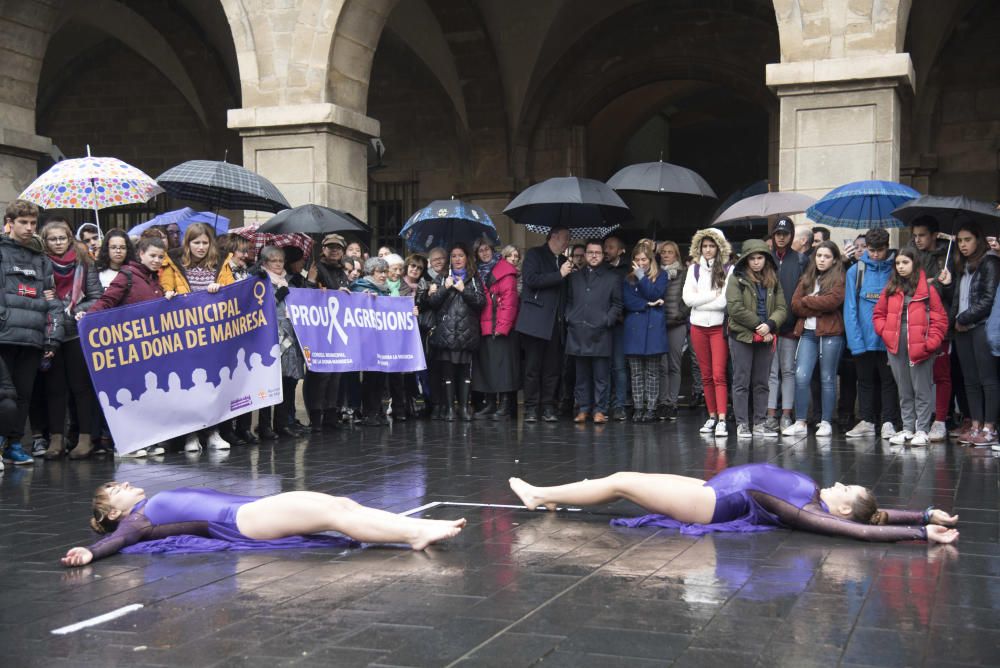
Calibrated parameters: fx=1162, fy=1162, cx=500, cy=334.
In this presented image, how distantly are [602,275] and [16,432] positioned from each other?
5.92 meters

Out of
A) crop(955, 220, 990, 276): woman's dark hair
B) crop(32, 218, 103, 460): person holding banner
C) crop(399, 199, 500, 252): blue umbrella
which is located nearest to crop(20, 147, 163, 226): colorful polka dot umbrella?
crop(32, 218, 103, 460): person holding banner

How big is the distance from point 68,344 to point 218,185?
78.4 inches

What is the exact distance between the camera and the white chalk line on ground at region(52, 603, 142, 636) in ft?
14.6

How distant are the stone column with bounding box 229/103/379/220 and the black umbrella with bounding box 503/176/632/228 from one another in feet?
10.1

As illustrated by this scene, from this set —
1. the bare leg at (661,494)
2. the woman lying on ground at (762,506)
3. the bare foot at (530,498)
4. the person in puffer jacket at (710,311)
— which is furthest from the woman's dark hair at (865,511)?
the person in puffer jacket at (710,311)

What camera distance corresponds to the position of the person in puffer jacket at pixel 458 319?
1268cm

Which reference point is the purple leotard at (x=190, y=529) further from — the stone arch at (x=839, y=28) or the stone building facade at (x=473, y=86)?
the stone arch at (x=839, y=28)

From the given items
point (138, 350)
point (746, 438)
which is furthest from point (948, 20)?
point (138, 350)

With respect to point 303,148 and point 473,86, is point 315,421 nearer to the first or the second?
point 303,148

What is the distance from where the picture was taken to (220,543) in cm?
583

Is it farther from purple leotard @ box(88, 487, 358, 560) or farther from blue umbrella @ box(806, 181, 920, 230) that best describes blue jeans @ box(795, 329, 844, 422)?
purple leotard @ box(88, 487, 358, 560)

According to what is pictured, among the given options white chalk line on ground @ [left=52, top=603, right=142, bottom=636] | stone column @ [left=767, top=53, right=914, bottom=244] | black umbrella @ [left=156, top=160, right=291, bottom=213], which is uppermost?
stone column @ [left=767, top=53, right=914, bottom=244]

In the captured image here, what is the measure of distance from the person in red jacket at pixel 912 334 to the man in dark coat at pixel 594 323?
2.84 meters

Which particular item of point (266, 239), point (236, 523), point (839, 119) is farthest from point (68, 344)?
point (839, 119)
